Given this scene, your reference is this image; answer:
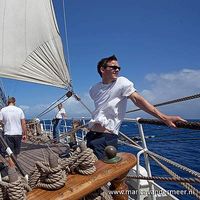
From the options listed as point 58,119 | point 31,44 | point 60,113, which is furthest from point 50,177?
point 60,113

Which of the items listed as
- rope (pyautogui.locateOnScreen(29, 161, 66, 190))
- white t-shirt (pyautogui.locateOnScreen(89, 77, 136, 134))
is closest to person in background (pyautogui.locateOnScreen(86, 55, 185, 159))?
white t-shirt (pyautogui.locateOnScreen(89, 77, 136, 134))

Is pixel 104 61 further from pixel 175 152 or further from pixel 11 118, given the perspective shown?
pixel 175 152

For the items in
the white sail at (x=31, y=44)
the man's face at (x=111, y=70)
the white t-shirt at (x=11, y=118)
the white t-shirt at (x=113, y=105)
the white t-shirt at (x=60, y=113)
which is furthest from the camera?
the white t-shirt at (x=60, y=113)

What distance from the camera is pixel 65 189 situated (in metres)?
1.40

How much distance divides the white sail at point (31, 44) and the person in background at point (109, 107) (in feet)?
6.78

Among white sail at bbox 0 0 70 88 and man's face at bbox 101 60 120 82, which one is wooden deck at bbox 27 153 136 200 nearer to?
man's face at bbox 101 60 120 82

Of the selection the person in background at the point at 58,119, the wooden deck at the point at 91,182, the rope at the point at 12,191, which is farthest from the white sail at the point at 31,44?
the person in background at the point at 58,119

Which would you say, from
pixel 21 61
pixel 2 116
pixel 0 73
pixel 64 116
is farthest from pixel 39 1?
pixel 64 116

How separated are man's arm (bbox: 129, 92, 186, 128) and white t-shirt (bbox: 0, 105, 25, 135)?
12.6 ft

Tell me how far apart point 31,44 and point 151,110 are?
3.26 m

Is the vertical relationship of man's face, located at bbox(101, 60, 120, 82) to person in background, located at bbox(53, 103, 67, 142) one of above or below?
above

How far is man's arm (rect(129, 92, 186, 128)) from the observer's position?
6.99 feet

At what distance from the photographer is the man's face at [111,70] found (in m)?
2.67

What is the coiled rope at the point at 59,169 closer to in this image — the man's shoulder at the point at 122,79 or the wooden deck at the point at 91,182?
the wooden deck at the point at 91,182
